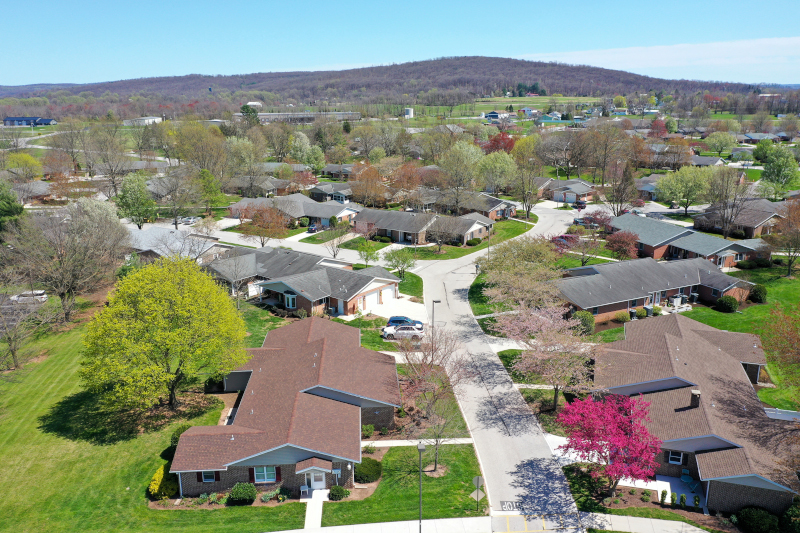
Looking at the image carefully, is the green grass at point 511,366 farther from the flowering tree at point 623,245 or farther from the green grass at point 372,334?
the flowering tree at point 623,245

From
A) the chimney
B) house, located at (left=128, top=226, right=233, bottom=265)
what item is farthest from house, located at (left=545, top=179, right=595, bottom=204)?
the chimney

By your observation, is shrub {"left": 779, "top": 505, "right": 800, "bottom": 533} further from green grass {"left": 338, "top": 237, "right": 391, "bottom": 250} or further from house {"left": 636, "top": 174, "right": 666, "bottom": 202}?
house {"left": 636, "top": 174, "right": 666, "bottom": 202}

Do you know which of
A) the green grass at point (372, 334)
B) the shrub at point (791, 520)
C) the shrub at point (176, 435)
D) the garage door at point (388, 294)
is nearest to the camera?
the shrub at point (791, 520)

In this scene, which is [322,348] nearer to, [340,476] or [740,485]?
[340,476]

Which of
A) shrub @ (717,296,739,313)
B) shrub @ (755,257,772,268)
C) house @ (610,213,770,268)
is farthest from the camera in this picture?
shrub @ (755,257,772,268)

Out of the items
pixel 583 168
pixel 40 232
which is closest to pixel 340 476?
pixel 40 232

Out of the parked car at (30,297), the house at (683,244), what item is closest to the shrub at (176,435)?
the parked car at (30,297)

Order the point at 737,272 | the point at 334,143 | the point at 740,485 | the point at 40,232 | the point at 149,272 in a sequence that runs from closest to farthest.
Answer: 1. the point at 740,485
2. the point at 149,272
3. the point at 40,232
4. the point at 737,272
5. the point at 334,143
